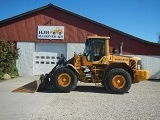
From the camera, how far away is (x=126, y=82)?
1385 cm

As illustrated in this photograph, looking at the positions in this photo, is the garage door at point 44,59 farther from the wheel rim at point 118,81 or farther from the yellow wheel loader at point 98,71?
the wheel rim at point 118,81

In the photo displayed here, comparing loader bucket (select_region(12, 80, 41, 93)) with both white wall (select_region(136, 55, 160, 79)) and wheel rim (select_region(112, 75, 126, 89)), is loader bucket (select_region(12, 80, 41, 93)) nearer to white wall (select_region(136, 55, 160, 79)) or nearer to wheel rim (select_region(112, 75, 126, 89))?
wheel rim (select_region(112, 75, 126, 89))

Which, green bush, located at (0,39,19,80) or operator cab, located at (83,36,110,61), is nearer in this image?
operator cab, located at (83,36,110,61)

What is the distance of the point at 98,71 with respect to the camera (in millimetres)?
14336

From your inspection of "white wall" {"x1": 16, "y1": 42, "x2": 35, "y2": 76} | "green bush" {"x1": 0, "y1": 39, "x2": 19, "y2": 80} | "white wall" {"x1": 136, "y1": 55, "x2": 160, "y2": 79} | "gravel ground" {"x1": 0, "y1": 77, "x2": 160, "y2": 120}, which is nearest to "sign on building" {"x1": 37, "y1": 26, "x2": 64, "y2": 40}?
"white wall" {"x1": 16, "y1": 42, "x2": 35, "y2": 76}

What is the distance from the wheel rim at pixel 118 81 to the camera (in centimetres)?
1388

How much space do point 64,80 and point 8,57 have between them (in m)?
9.67

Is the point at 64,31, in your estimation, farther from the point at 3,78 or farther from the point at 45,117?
the point at 45,117

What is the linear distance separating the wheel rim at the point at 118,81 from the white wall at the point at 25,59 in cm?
1173

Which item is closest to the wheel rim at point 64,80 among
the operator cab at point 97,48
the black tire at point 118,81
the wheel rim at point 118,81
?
the operator cab at point 97,48

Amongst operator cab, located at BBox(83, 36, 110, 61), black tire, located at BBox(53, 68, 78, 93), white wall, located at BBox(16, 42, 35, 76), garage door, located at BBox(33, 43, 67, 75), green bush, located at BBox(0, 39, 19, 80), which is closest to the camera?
black tire, located at BBox(53, 68, 78, 93)

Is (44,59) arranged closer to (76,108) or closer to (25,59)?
(25,59)

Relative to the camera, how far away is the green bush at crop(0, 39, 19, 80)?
2139 centimetres

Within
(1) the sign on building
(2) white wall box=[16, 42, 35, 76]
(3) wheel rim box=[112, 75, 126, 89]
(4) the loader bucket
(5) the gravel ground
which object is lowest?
(5) the gravel ground
